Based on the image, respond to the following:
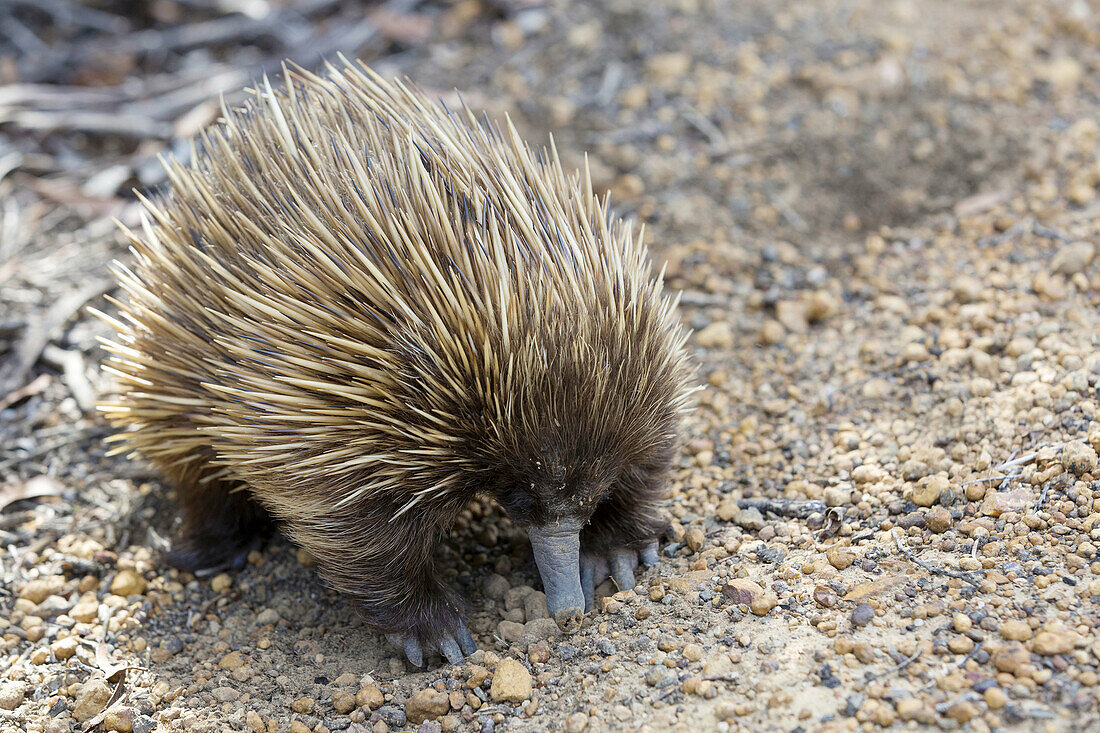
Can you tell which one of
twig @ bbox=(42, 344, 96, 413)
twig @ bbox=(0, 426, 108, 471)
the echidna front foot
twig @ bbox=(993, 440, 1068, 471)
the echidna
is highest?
the echidna

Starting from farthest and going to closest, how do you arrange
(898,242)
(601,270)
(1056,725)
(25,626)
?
1. (898,242)
2. (25,626)
3. (601,270)
4. (1056,725)

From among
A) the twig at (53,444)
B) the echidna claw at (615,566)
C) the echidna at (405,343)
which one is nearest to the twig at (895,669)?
the echidna at (405,343)

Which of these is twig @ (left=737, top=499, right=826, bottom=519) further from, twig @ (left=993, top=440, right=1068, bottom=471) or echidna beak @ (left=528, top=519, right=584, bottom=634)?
echidna beak @ (left=528, top=519, right=584, bottom=634)

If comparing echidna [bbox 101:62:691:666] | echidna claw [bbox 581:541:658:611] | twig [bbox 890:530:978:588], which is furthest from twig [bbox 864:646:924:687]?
echidna claw [bbox 581:541:658:611]

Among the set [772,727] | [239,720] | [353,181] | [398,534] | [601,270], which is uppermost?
[353,181]

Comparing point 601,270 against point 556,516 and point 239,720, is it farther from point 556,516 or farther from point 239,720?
point 239,720

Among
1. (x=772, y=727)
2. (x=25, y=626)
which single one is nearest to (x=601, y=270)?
(x=772, y=727)

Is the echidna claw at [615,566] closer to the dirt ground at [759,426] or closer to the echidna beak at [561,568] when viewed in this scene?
the dirt ground at [759,426]

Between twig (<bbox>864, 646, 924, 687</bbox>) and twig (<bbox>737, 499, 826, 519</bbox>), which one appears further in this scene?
twig (<bbox>737, 499, 826, 519</bbox>)
